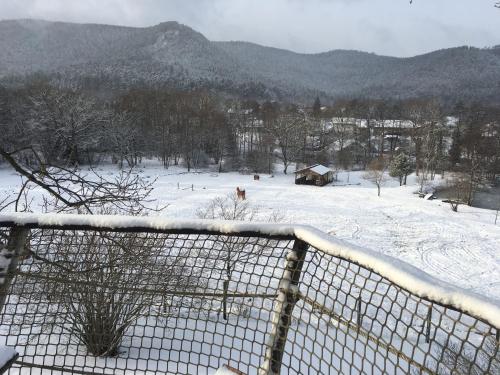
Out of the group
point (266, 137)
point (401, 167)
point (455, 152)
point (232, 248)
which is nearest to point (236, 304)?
point (232, 248)

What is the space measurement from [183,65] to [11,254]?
157m

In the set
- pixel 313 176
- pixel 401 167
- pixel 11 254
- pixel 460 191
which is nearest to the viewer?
pixel 11 254

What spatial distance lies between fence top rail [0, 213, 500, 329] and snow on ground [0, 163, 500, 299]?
12.9 m

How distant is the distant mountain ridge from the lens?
119m

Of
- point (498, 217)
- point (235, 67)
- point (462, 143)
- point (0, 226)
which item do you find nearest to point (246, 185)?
point (498, 217)

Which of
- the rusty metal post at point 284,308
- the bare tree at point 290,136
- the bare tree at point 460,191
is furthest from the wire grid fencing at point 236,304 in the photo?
the bare tree at point 290,136

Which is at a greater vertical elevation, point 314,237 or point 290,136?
point 314,237

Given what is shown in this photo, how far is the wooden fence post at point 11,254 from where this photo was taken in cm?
228

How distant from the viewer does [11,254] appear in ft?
7.57

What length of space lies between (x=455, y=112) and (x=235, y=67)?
10844 centimetres

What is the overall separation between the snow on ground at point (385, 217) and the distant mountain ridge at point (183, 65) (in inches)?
2936

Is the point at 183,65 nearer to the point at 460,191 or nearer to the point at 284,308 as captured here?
the point at 460,191

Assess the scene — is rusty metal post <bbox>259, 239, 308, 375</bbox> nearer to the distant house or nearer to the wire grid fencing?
the wire grid fencing

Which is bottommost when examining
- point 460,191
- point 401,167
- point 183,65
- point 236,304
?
point 460,191
